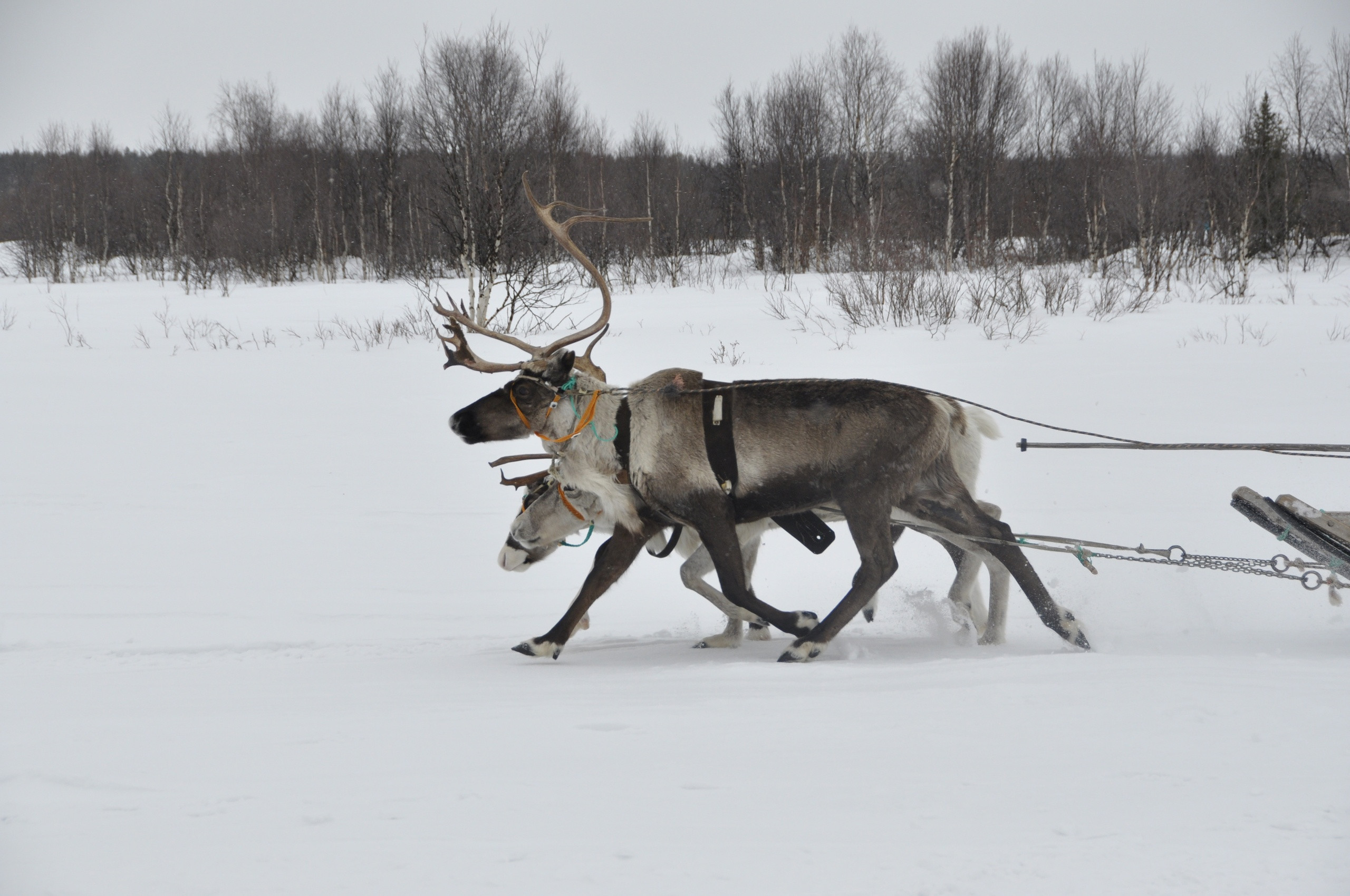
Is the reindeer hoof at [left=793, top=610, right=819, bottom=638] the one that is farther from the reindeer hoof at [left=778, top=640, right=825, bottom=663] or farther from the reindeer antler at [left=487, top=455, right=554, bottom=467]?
the reindeer antler at [left=487, top=455, right=554, bottom=467]

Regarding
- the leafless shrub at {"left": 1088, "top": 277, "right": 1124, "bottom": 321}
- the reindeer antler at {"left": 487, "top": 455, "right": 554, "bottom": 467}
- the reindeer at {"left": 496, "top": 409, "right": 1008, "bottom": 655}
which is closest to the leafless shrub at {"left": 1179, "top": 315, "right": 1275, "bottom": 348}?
the leafless shrub at {"left": 1088, "top": 277, "right": 1124, "bottom": 321}

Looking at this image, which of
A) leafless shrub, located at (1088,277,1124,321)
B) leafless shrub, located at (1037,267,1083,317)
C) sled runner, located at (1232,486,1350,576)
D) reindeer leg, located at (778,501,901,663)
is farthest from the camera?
leafless shrub, located at (1037,267,1083,317)

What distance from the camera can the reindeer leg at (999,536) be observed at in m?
4.55

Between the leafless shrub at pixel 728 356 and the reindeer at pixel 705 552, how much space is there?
6.48 metres

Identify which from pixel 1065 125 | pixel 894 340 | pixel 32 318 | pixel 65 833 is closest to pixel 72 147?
pixel 32 318

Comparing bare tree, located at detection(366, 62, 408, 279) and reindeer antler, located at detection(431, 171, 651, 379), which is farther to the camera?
bare tree, located at detection(366, 62, 408, 279)

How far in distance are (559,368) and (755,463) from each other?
1.08 meters

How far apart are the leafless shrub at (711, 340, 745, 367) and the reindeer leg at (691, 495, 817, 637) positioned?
7201 millimetres

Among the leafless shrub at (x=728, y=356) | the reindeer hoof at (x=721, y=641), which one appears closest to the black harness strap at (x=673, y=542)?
the reindeer hoof at (x=721, y=641)

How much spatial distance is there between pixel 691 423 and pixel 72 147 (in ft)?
187

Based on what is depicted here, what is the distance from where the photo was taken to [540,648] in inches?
180

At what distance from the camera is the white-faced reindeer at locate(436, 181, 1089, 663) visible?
14.9ft

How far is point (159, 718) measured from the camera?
3109 mm

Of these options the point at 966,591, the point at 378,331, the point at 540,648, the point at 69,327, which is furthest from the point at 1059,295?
the point at 69,327
